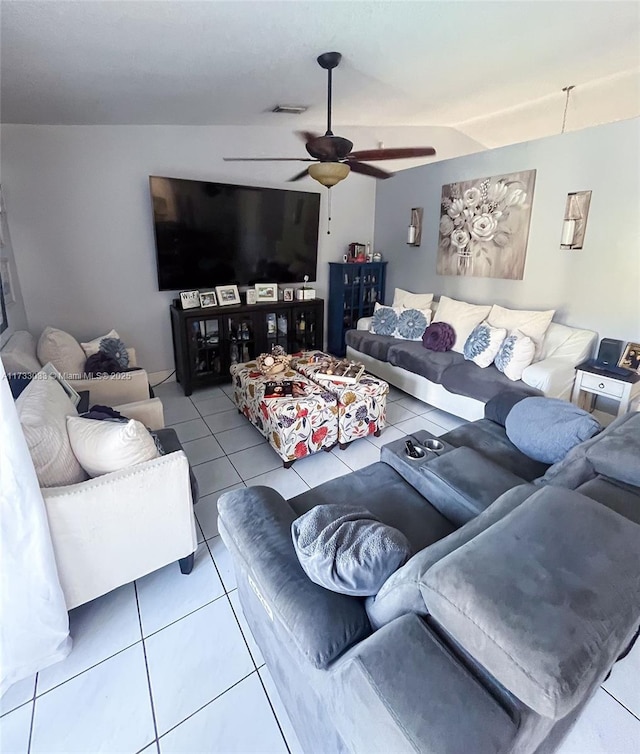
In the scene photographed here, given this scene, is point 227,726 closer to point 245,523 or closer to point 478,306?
point 245,523

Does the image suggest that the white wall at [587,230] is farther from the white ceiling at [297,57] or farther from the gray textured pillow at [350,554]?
the gray textured pillow at [350,554]

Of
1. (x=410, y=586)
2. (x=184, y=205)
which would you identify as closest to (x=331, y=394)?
(x=410, y=586)

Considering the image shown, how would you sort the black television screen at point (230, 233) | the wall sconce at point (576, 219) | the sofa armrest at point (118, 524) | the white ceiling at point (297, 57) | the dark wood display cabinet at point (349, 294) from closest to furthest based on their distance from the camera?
the sofa armrest at point (118, 524)
the white ceiling at point (297, 57)
the wall sconce at point (576, 219)
the black television screen at point (230, 233)
the dark wood display cabinet at point (349, 294)

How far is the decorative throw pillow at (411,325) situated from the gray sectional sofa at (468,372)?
0.08 meters

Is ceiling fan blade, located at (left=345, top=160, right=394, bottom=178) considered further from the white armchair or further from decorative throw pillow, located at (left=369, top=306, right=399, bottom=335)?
the white armchair

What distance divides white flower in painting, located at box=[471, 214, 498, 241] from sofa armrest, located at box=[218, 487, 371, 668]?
3.34 m

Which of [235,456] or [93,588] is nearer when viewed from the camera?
[93,588]

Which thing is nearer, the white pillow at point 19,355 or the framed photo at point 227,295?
the white pillow at point 19,355

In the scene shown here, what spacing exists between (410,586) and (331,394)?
1.82 meters

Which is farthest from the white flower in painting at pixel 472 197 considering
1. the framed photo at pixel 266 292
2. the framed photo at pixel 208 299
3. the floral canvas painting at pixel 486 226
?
the framed photo at pixel 208 299

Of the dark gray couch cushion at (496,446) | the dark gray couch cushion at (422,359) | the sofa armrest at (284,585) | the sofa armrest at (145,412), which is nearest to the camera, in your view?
the sofa armrest at (284,585)

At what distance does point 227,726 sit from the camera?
48.1 inches

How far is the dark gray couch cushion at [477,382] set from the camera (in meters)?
2.75

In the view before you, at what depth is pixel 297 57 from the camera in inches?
84.4
